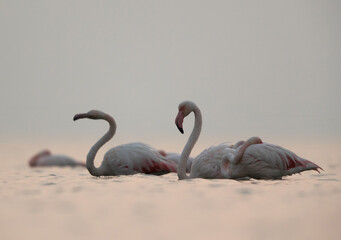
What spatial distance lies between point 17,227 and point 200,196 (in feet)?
8.75

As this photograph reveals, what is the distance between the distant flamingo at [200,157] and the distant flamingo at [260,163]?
0.55 ft

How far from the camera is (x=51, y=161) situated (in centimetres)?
1573

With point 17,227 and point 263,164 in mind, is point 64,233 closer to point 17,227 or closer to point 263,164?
point 17,227

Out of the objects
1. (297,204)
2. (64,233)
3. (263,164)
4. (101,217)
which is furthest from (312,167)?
(64,233)

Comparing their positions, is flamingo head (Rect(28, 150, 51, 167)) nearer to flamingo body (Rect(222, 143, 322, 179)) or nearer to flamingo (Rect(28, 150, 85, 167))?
flamingo (Rect(28, 150, 85, 167))

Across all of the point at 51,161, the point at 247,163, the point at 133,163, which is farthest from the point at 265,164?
the point at 51,161

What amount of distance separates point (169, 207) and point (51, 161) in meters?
8.69

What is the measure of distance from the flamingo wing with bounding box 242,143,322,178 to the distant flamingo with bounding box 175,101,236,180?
413mm

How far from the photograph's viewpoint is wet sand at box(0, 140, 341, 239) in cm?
626

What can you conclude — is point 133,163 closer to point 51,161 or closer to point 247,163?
point 247,163

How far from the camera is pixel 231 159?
10.0 m

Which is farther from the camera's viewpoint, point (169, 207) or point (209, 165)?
point (209, 165)

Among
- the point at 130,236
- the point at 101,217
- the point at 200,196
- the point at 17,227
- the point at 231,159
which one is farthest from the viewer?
the point at 231,159

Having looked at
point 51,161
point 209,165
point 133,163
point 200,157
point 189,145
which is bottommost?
point 51,161
